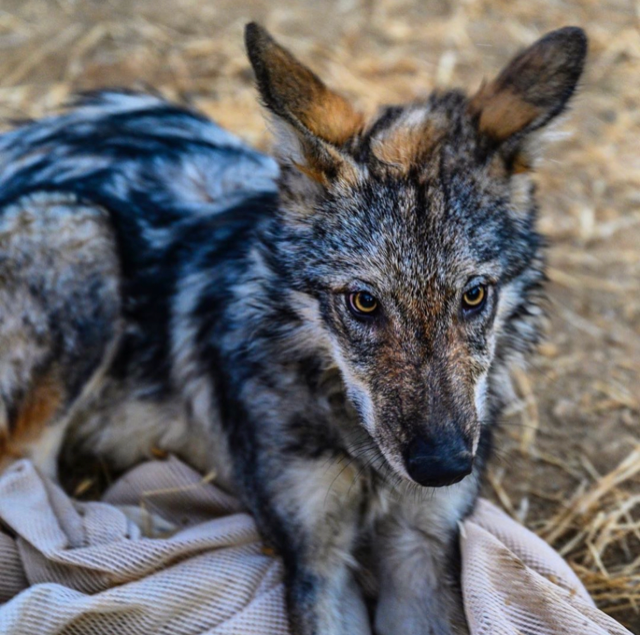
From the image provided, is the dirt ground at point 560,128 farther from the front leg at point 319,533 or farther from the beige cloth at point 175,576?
the front leg at point 319,533

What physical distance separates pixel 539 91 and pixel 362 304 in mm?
1124

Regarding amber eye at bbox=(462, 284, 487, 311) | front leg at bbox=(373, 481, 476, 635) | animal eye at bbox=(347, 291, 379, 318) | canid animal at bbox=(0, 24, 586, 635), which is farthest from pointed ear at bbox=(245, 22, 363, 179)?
front leg at bbox=(373, 481, 476, 635)

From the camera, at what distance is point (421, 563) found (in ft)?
11.5

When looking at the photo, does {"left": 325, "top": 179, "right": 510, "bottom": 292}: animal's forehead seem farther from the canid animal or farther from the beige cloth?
the beige cloth

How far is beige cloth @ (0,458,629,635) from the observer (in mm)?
3189

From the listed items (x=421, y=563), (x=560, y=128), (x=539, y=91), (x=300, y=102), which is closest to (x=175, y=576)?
(x=421, y=563)

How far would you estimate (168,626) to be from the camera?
329 centimetres

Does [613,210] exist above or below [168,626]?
above

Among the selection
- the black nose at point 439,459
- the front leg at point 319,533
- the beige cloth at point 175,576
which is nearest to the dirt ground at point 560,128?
the beige cloth at point 175,576

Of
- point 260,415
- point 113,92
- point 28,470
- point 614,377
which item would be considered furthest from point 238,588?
point 113,92

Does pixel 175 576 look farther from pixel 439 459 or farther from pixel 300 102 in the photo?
pixel 300 102

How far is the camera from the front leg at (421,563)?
3398 millimetres

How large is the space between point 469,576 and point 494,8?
6.46 metres

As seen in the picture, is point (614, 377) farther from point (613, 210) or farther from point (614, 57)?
point (614, 57)
